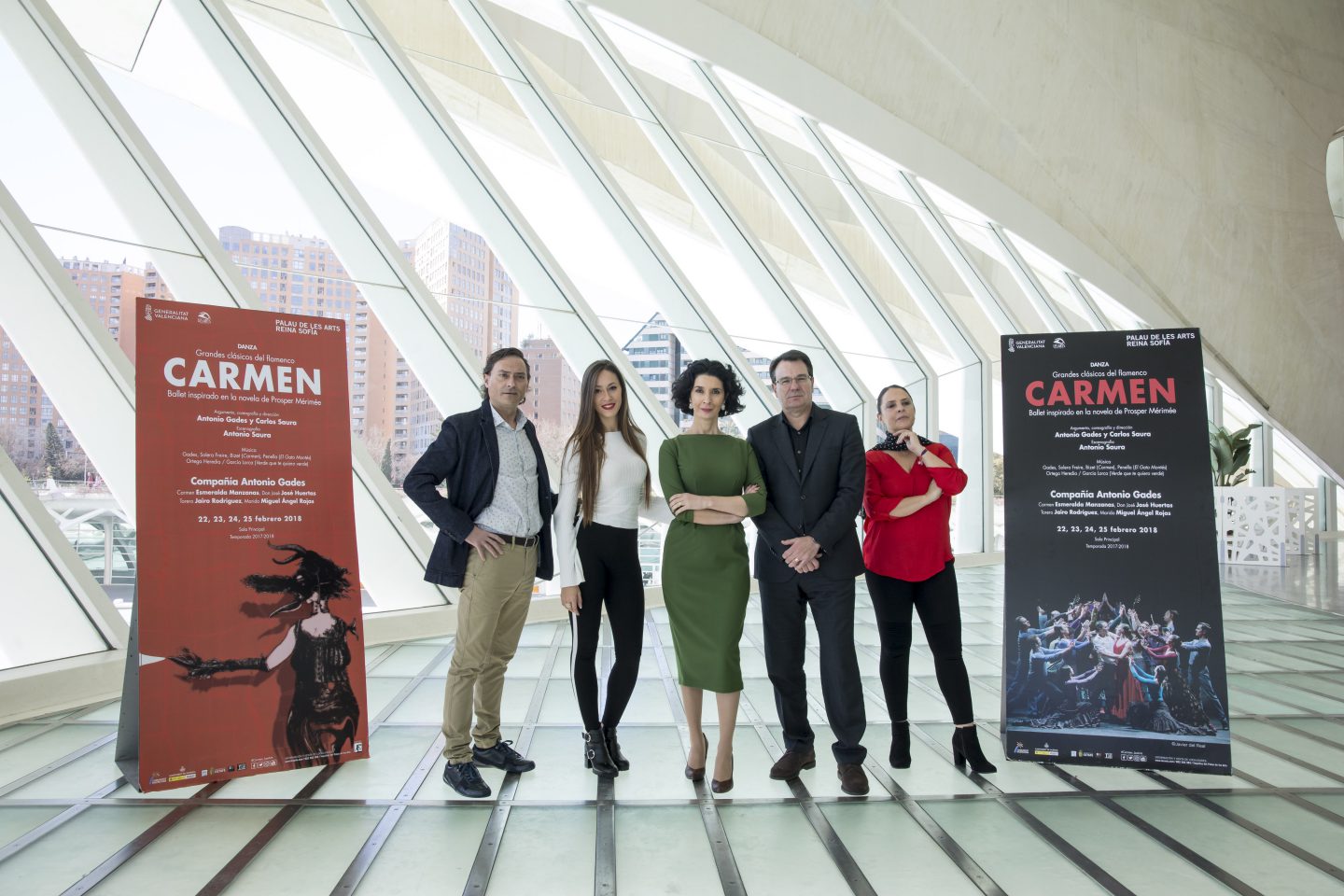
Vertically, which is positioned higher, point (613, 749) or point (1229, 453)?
point (1229, 453)

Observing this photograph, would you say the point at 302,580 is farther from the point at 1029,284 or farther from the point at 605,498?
the point at 1029,284

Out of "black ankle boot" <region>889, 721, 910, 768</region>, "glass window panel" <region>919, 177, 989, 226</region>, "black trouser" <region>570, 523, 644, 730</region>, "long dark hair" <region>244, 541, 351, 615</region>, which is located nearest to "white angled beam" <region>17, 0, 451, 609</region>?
"long dark hair" <region>244, 541, 351, 615</region>

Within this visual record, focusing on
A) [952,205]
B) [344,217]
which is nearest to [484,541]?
[344,217]

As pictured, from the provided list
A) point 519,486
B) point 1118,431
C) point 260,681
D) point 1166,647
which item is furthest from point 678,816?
point 1118,431

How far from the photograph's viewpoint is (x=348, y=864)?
2.16m

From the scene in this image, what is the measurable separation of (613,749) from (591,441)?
45.4 inches

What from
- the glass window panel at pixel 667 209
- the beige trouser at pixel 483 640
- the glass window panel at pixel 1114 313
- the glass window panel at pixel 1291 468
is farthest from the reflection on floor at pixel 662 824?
the glass window panel at pixel 1291 468

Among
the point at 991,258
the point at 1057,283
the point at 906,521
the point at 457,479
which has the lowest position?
the point at 906,521

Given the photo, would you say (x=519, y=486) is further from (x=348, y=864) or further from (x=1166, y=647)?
(x=1166, y=647)

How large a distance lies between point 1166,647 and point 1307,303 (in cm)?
1408

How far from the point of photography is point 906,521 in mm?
2984

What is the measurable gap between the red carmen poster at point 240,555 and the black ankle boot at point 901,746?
202 centimetres

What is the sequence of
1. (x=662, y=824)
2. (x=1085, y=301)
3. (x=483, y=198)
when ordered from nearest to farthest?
(x=662, y=824)
(x=483, y=198)
(x=1085, y=301)

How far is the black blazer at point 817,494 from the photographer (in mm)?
2836
